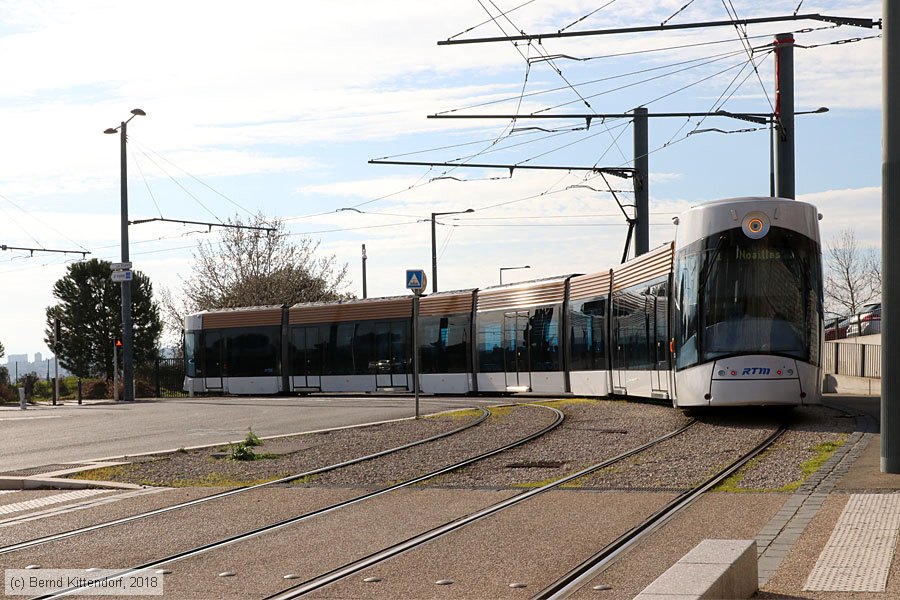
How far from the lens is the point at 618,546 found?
859 centimetres

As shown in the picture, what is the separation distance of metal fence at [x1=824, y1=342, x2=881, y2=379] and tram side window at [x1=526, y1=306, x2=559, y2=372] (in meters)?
7.62

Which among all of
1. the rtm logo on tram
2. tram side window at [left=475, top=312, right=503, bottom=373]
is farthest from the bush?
the rtm logo on tram

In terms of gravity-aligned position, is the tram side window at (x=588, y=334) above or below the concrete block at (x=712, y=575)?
above

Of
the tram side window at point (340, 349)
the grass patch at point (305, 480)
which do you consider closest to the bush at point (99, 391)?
the tram side window at point (340, 349)

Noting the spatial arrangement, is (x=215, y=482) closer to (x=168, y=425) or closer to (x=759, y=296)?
(x=759, y=296)

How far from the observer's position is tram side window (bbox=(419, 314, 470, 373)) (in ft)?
111

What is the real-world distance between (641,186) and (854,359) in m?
7.19

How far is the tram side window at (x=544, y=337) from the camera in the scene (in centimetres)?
2962

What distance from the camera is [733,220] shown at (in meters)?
18.1

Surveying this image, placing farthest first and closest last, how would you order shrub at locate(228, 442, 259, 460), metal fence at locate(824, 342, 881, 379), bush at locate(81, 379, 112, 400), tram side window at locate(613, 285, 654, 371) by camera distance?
bush at locate(81, 379, 112, 400)
metal fence at locate(824, 342, 881, 379)
tram side window at locate(613, 285, 654, 371)
shrub at locate(228, 442, 259, 460)

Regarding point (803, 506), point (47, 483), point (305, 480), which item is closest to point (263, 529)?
point (305, 480)

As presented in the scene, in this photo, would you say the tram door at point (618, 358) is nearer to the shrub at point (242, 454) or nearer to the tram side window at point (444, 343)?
the tram side window at point (444, 343)

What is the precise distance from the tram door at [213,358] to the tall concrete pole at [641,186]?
17.7 m

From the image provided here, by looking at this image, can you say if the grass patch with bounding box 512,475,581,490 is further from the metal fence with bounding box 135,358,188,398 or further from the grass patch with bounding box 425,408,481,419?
the metal fence with bounding box 135,358,188,398
